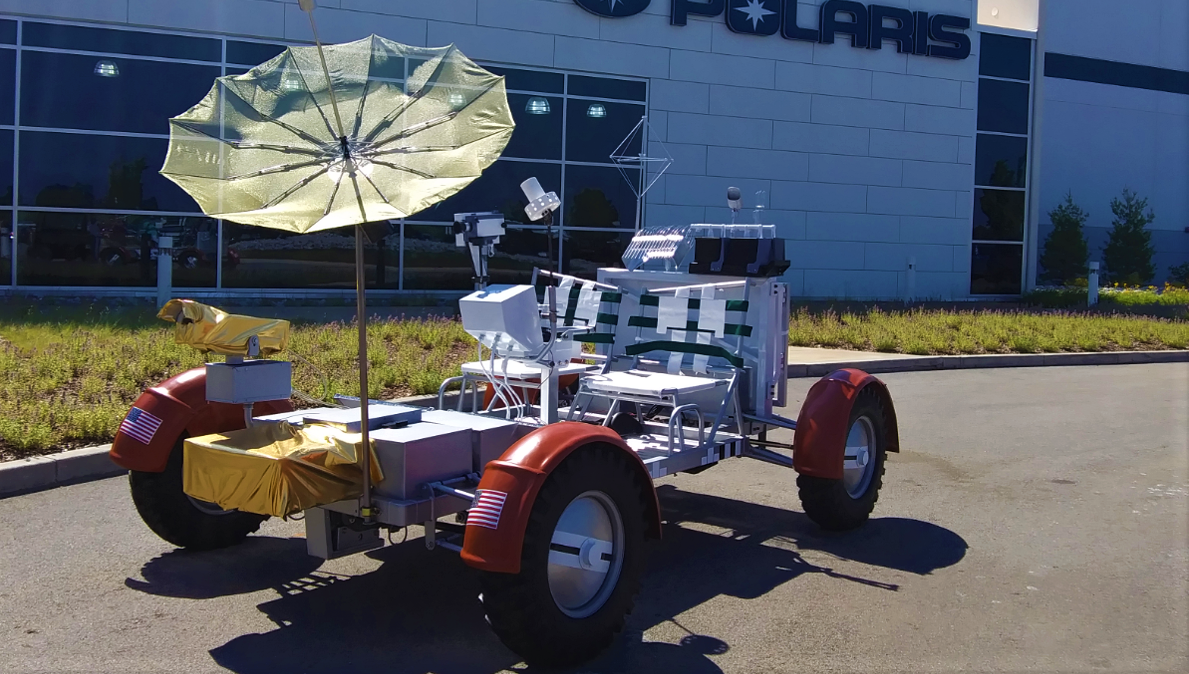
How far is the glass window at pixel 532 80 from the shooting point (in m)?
19.5

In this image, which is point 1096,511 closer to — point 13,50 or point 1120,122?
point 13,50

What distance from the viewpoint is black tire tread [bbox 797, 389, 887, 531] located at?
597 cm

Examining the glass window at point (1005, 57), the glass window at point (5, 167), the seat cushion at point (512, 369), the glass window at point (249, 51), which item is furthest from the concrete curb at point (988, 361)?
the glass window at point (5, 167)

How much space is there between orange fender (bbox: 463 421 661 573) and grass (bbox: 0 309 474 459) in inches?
175

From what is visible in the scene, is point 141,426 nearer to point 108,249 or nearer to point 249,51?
point 108,249

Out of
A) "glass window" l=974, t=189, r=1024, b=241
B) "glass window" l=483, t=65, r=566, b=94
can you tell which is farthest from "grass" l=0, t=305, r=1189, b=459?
"glass window" l=483, t=65, r=566, b=94

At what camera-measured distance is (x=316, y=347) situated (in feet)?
35.5

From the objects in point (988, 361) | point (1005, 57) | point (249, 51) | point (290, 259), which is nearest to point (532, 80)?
point (249, 51)

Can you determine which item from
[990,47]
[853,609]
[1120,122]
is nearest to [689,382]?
[853,609]

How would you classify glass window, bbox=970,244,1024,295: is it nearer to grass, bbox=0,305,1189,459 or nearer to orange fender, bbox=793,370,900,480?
grass, bbox=0,305,1189,459

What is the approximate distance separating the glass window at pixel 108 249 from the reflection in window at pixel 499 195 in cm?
376

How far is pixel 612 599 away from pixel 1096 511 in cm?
404

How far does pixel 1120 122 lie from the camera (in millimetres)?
36156

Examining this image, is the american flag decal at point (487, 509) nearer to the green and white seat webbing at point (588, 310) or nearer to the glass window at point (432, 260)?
the green and white seat webbing at point (588, 310)
